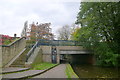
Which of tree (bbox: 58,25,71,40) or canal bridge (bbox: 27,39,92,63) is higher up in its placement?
tree (bbox: 58,25,71,40)

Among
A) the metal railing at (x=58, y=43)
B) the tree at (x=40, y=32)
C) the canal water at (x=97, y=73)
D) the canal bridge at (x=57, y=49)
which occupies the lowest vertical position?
the canal water at (x=97, y=73)

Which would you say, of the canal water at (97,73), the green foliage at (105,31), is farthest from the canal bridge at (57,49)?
the canal water at (97,73)

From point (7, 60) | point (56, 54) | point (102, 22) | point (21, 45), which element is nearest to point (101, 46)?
point (102, 22)

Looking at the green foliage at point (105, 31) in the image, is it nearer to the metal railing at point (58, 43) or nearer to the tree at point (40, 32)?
the metal railing at point (58, 43)

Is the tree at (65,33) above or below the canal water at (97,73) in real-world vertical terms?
above

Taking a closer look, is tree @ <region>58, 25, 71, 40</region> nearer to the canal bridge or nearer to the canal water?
the canal bridge

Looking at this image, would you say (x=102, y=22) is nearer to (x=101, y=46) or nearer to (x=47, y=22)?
(x=101, y=46)

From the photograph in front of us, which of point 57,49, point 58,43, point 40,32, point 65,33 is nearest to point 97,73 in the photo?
point 57,49

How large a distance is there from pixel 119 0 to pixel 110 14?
12.2ft

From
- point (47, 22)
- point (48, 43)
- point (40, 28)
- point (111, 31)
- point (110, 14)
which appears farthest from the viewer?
point (47, 22)

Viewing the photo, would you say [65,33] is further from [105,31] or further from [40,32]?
[105,31]

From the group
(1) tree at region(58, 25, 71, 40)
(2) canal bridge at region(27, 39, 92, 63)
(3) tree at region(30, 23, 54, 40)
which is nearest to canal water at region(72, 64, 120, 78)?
(2) canal bridge at region(27, 39, 92, 63)

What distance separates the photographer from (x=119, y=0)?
9.09 metres

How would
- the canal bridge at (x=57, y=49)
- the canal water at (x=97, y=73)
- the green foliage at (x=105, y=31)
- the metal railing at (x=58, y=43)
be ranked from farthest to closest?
the metal railing at (x=58, y=43) → the canal bridge at (x=57, y=49) → the green foliage at (x=105, y=31) → the canal water at (x=97, y=73)
